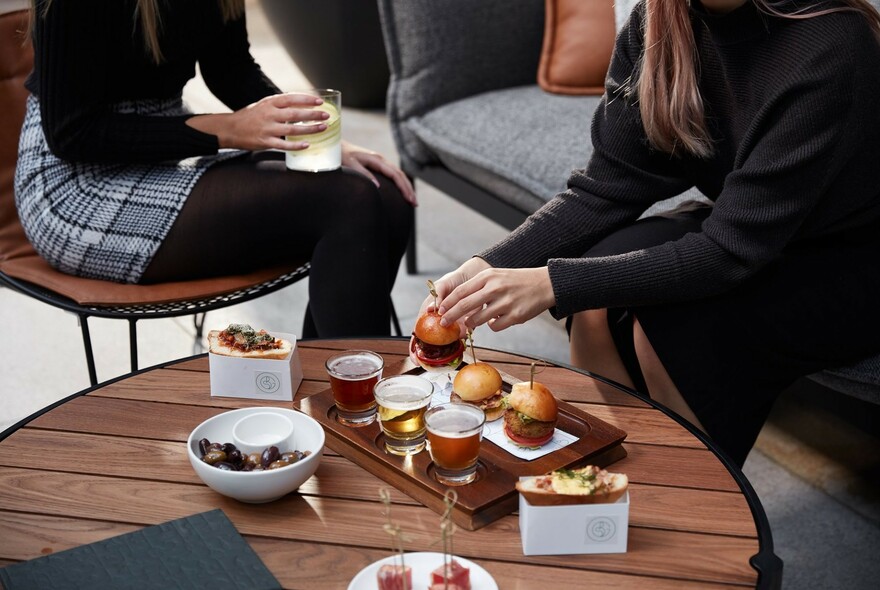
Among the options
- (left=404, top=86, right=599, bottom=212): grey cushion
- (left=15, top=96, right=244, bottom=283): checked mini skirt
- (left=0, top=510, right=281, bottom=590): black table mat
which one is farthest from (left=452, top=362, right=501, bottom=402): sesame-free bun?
(left=404, top=86, right=599, bottom=212): grey cushion

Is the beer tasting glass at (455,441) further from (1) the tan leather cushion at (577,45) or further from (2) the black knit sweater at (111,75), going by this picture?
(1) the tan leather cushion at (577,45)

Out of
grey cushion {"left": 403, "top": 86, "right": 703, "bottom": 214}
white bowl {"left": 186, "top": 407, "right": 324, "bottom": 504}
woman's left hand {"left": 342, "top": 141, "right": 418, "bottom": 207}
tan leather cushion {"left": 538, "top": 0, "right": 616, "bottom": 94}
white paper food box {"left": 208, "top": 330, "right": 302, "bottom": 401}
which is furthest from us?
tan leather cushion {"left": 538, "top": 0, "right": 616, "bottom": 94}

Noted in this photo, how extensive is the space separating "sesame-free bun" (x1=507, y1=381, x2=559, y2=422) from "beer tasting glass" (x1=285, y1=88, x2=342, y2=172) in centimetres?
78

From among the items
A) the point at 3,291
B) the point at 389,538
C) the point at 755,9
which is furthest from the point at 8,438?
the point at 3,291

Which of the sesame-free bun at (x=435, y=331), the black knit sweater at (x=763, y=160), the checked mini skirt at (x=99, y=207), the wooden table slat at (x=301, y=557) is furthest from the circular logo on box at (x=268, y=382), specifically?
the checked mini skirt at (x=99, y=207)

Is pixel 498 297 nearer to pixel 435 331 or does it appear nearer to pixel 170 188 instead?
pixel 435 331

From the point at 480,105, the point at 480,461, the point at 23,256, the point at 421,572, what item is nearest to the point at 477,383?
the point at 480,461

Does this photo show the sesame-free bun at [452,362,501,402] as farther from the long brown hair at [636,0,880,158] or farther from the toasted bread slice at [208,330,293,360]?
the long brown hair at [636,0,880,158]

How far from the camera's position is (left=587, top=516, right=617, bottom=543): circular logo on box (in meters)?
1.02

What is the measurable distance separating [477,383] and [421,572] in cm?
33

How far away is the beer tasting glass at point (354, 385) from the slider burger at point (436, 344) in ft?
0.34

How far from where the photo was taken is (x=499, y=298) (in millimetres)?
1417

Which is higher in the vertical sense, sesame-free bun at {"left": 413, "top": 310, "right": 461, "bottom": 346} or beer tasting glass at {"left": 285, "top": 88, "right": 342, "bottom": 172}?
beer tasting glass at {"left": 285, "top": 88, "right": 342, "bottom": 172}

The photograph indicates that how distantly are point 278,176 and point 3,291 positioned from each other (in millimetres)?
1478
